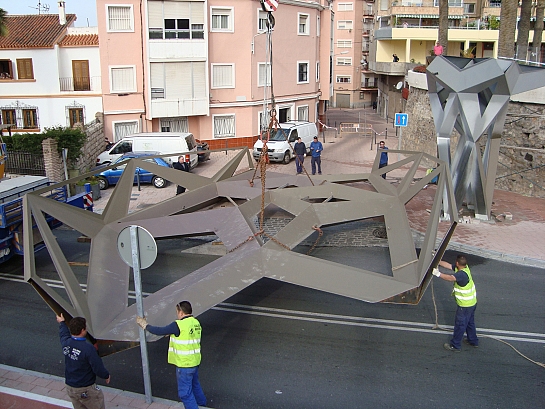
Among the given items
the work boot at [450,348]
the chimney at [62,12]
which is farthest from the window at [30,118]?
the work boot at [450,348]

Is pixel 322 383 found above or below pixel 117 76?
below

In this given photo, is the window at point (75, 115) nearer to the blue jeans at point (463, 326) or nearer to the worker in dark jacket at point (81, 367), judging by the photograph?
the worker in dark jacket at point (81, 367)

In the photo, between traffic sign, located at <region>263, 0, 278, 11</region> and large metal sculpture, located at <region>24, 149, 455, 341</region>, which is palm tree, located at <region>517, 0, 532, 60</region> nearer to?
traffic sign, located at <region>263, 0, 278, 11</region>

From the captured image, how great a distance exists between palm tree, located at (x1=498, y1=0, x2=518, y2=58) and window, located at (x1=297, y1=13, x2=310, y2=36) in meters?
13.1

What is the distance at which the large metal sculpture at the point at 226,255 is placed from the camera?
25.4 ft

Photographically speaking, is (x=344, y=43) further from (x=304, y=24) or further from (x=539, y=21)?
(x=539, y=21)

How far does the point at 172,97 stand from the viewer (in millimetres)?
26938

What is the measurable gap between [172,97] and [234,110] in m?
3.33

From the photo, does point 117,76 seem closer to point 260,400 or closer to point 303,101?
point 303,101

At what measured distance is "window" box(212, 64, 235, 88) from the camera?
91.0 ft

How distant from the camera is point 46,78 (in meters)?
28.2

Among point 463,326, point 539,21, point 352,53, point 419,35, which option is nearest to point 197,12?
point 539,21

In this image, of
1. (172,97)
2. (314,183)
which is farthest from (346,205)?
(172,97)

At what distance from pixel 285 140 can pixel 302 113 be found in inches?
322
